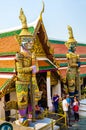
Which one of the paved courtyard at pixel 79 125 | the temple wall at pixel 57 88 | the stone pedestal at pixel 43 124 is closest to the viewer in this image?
the stone pedestal at pixel 43 124

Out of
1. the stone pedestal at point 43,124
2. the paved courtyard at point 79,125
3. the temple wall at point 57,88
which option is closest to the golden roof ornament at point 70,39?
the temple wall at point 57,88

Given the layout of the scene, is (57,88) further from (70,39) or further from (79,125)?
(79,125)

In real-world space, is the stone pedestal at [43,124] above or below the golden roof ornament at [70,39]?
below

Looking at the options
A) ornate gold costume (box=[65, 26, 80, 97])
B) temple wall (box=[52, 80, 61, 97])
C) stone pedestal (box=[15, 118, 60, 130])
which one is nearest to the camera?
stone pedestal (box=[15, 118, 60, 130])

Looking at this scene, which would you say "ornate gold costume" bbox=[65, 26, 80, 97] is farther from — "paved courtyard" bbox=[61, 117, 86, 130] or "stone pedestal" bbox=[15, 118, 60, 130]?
"stone pedestal" bbox=[15, 118, 60, 130]

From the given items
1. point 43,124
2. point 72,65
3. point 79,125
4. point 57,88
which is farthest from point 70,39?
point 43,124

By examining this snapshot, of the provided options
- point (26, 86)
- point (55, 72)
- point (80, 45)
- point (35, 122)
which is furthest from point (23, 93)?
point (80, 45)

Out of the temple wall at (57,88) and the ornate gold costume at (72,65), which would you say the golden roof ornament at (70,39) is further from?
the temple wall at (57,88)

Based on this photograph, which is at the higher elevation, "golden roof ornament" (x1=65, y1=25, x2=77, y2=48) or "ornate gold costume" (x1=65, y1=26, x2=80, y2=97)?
"golden roof ornament" (x1=65, y1=25, x2=77, y2=48)

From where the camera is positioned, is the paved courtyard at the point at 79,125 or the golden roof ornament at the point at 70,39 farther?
the golden roof ornament at the point at 70,39

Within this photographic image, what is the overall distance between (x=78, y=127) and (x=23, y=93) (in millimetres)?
3061

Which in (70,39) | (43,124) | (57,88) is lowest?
(43,124)

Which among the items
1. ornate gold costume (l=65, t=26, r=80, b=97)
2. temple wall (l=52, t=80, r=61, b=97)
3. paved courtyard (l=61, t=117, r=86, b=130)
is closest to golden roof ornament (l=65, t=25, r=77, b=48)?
ornate gold costume (l=65, t=26, r=80, b=97)

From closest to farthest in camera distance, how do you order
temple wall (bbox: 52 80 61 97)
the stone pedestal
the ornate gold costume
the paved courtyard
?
1. the stone pedestal
2. the paved courtyard
3. the ornate gold costume
4. temple wall (bbox: 52 80 61 97)
